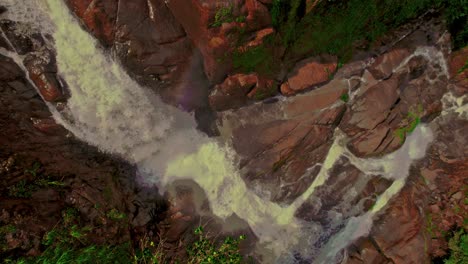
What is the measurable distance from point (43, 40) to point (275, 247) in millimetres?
6713

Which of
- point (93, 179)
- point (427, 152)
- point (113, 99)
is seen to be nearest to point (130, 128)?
point (113, 99)

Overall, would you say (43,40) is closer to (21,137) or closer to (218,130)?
(21,137)

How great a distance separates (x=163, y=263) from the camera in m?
6.60

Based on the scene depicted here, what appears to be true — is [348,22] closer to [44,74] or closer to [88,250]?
[44,74]

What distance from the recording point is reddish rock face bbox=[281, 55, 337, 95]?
754cm

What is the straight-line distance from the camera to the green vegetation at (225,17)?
19.8 ft

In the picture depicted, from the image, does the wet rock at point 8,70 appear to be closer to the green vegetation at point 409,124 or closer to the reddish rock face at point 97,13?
the reddish rock face at point 97,13

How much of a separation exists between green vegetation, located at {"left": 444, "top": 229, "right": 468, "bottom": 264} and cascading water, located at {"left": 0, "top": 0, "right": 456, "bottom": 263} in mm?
1583

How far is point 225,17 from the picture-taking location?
612cm

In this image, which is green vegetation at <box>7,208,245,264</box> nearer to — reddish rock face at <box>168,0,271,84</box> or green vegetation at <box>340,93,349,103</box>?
reddish rock face at <box>168,0,271,84</box>

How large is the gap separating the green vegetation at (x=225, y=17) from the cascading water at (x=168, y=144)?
7.48 feet

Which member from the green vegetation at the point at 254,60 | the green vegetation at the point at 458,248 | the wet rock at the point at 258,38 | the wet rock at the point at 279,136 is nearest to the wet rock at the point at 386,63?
the wet rock at the point at 279,136

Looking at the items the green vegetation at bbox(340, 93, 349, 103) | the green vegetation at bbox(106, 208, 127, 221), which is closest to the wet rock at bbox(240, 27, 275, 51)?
the green vegetation at bbox(340, 93, 349, 103)

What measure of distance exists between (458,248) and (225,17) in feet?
23.7
